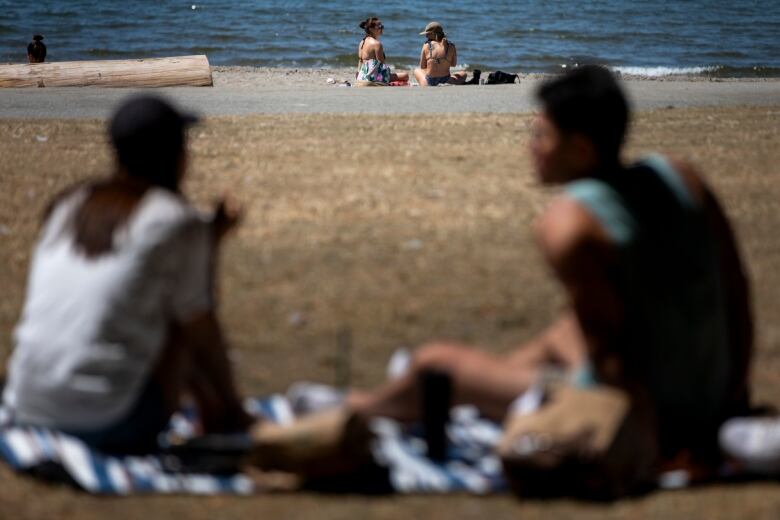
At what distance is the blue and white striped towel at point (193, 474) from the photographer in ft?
12.1

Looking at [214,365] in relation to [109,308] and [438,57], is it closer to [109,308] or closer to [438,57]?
[109,308]

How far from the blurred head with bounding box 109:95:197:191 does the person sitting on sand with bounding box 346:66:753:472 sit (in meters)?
0.99

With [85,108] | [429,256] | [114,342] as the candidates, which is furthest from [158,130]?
[85,108]

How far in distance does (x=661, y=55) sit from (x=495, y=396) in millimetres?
29873

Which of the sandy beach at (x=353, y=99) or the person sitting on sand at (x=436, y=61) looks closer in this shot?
the sandy beach at (x=353, y=99)

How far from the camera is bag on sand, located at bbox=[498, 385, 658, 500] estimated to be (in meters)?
3.43

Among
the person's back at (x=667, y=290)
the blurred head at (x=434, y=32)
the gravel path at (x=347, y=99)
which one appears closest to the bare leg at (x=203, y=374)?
the person's back at (x=667, y=290)

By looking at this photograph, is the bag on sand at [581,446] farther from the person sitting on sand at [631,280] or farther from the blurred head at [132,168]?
the blurred head at [132,168]

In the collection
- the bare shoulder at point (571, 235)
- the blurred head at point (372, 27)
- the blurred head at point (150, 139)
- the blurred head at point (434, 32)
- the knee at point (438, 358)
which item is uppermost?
the blurred head at point (150, 139)

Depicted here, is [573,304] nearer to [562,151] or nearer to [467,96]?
[562,151]

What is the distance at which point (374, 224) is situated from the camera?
7262 millimetres

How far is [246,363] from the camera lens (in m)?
4.97

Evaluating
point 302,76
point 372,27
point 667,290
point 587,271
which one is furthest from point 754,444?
point 302,76

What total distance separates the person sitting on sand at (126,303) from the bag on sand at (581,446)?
3.30 feet
